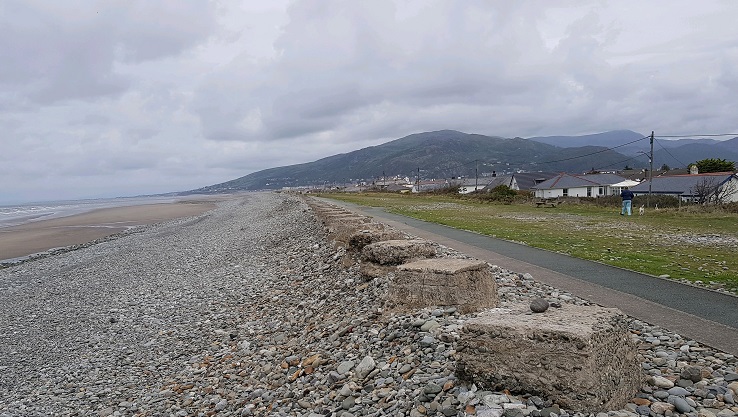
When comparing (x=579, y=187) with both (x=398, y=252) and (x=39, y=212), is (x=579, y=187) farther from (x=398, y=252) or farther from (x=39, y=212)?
(x=39, y=212)

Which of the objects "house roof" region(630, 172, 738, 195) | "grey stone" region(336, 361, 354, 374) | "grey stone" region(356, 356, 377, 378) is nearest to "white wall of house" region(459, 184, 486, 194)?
"house roof" region(630, 172, 738, 195)

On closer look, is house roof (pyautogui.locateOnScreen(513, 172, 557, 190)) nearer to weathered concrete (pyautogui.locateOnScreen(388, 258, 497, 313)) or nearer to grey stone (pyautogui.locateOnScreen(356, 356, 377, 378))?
weathered concrete (pyautogui.locateOnScreen(388, 258, 497, 313))

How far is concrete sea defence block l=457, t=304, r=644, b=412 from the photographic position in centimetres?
411

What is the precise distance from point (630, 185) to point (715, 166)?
1048 centimetres

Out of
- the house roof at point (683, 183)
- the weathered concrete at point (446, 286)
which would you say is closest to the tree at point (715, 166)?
the house roof at point (683, 183)

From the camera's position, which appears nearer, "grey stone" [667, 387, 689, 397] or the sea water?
"grey stone" [667, 387, 689, 397]

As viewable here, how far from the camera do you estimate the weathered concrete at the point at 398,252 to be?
962cm

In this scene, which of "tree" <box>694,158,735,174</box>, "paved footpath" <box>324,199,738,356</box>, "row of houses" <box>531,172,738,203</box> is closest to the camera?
"paved footpath" <box>324,199,738,356</box>

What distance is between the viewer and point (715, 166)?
64688 millimetres

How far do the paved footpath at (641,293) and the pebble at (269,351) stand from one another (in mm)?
437

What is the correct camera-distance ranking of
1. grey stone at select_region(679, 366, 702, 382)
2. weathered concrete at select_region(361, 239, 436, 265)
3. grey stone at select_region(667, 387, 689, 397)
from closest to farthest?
grey stone at select_region(667, 387, 689, 397) → grey stone at select_region(679, 366, 702, 382) → weathered concrete at select_region(361, 239, 436, 265)

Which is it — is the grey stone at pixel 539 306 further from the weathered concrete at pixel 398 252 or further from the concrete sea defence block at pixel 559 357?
the weathered concrete at pixel 398 252

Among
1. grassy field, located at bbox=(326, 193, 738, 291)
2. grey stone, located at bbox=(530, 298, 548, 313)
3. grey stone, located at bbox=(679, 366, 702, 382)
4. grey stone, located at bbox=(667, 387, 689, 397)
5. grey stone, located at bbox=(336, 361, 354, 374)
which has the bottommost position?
grassy field, located at bbox=(326, 193, 738, 291)

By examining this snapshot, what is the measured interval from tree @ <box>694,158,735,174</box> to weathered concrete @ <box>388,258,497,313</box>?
70969 mm
